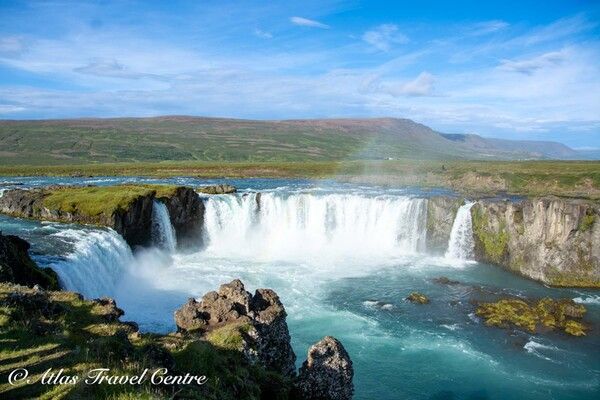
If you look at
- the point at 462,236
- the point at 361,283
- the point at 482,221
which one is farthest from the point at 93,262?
the point at 482,221

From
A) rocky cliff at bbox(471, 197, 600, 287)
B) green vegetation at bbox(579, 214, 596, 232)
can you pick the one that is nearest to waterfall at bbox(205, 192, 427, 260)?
rocky cliff at bbox(471, 197, 600, 287)

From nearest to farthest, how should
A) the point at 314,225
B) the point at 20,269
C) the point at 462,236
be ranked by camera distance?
1. the point at 20,269
2. the point at 462,236
3. the point at 314,225

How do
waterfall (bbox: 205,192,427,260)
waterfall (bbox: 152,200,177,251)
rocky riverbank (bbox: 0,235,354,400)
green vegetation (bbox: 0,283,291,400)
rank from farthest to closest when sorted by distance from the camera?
waterfall (bbox: 205,192,427,260) → waterfall (bbox: 152,200,177,251) → rocky riverbank (bbox: 0,235,354,400) → green vegetation (bbox: 0,283,291,400)

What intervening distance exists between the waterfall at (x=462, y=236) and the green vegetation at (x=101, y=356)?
37.2m

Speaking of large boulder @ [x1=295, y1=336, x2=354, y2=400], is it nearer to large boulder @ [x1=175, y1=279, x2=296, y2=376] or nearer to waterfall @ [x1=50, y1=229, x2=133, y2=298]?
large boulder @ [x1=175, y1=279, x2=296, y2=376]

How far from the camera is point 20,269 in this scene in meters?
23.2

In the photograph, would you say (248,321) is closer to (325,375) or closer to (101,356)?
(325,375)

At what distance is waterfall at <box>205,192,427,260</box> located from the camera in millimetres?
50469

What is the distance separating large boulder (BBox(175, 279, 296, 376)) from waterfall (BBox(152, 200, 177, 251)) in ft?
102

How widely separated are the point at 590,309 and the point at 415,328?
45.2ft

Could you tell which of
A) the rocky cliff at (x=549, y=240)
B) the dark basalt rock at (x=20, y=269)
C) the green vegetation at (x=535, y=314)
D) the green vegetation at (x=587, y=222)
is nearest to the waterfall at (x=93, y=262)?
the dark basalt rock at (x=20, y=269)

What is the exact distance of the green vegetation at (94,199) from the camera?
139ft

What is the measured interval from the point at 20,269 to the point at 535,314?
30975 millimetres

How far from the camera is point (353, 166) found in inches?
4715
